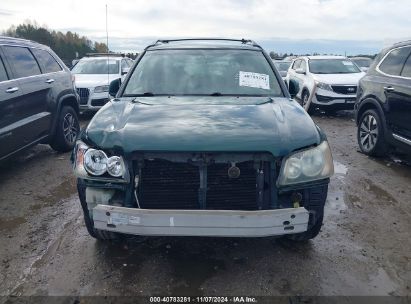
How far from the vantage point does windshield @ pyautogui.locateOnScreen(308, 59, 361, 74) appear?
447 inches

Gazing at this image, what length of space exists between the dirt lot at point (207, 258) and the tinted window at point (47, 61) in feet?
8.29

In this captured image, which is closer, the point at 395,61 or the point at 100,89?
the point at 395,61

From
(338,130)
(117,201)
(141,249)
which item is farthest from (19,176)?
(338,130)

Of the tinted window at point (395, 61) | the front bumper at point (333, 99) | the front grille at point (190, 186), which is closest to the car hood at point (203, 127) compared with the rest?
the front grille at point (190, 186)

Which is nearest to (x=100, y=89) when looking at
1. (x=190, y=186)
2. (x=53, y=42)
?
(x=190, y=186)

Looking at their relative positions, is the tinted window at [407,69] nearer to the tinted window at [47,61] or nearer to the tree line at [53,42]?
the tinted window at [47,61]

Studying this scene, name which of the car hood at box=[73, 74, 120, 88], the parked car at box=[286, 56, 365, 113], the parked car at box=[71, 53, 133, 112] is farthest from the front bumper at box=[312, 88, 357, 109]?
the car hood at box=[73, 74, 120, 88]

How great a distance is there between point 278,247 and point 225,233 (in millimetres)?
1038

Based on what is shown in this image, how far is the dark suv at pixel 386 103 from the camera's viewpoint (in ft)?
17.9

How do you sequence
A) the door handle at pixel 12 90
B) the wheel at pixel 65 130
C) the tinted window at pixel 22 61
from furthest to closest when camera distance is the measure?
the wheel at pixel 65 130, the tinted window at pixel 22 61, the door handle at pixel 12 90

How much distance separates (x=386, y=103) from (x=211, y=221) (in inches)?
175

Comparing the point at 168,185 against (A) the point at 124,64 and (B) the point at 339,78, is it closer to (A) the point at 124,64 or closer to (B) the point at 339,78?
(B) the point at 339,78

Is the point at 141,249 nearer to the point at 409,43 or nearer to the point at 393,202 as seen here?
the point at 393,202

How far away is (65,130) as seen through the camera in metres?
6.66
